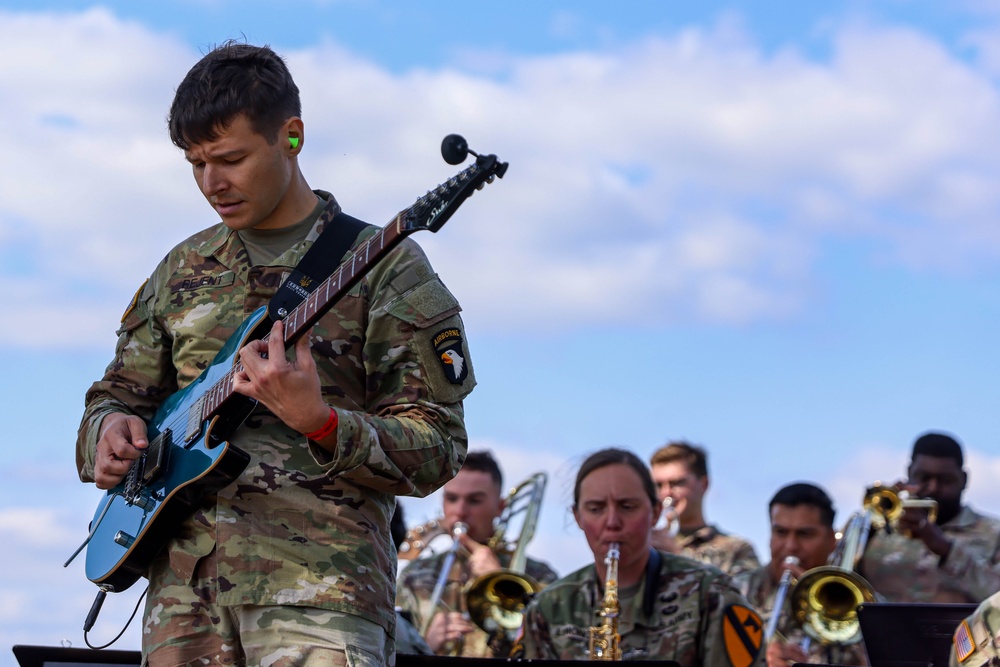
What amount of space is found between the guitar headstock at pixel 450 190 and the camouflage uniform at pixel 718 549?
642cm

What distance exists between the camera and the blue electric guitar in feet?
9.94

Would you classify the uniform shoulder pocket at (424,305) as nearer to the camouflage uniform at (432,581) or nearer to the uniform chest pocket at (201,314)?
the uniform chest pocket at (201,314)

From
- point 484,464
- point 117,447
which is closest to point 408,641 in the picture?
point 117,447

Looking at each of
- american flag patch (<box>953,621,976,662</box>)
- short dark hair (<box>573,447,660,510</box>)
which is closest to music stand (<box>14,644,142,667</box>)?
american flag patch (<box>953,621,976,662</box>)

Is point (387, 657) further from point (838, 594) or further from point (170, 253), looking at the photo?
point (838, 594)

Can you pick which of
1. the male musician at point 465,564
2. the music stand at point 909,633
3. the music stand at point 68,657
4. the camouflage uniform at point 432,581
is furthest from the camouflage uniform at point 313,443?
the camouflage uniform at point 432,581

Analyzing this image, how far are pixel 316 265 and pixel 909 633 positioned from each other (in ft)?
8.41

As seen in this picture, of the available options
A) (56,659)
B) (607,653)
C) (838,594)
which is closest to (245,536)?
(56,659)

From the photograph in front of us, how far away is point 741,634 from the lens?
5.91 meters

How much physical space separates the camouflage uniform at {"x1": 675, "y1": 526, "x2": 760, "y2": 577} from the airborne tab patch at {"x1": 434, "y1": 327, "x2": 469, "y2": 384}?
6024 millimetres

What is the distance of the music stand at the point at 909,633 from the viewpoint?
4648 mm

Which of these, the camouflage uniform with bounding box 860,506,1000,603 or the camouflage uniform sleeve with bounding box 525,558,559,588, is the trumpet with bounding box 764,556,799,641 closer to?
the camouflage uniform with bounding box 860,506,1000,603

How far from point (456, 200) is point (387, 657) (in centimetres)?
108

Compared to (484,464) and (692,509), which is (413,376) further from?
(692,509)
